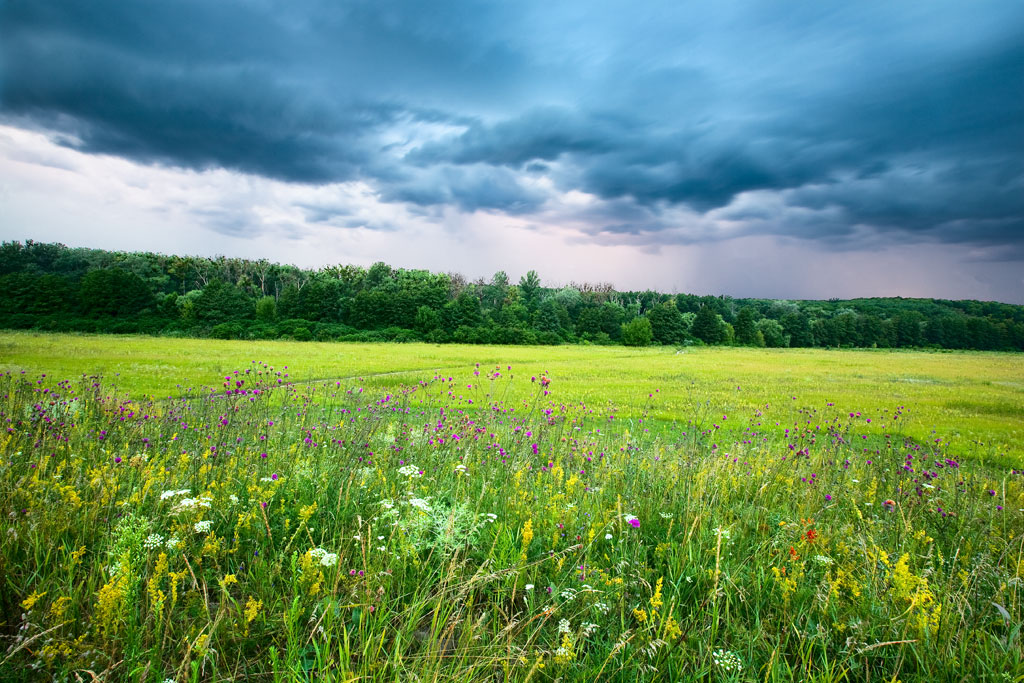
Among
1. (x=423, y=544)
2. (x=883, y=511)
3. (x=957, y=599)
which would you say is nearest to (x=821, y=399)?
(x=883, y=511)

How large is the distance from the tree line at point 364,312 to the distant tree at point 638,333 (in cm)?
21

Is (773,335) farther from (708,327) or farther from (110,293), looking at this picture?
(110,293)

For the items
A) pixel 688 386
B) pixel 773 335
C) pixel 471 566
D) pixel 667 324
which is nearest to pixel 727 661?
pixel 471 566

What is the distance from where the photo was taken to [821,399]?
81.9 feet

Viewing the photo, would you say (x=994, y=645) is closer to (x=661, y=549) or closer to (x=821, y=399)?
(x=661, y=549)

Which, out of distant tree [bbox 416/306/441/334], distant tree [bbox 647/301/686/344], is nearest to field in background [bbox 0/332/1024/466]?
distant tree [bbox 416/306/441/334]

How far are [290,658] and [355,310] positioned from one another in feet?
296

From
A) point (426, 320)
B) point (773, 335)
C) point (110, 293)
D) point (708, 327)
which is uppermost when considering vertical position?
point (110, 293)

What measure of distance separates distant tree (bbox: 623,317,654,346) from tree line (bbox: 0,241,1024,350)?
21 cm

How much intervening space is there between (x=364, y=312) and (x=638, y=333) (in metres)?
52.9

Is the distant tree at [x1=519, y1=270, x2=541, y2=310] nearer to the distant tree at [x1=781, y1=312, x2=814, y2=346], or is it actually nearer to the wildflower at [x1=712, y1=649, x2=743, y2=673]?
the distant tree at [x1=781, y1=312, x2=814, y2=346]

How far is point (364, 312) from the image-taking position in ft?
290

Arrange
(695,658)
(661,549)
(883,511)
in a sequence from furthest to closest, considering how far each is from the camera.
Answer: (883,511)
(661,549)
(695,658)

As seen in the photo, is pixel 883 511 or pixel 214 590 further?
pixel 883 511
